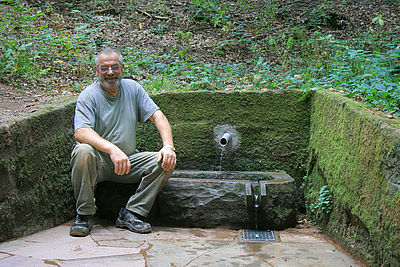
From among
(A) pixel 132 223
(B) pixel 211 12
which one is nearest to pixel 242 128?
(A) pixel 132 223

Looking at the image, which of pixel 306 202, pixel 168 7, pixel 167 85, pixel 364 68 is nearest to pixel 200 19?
pixel 168 7

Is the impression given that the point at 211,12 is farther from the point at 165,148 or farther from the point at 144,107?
the point at 165,148

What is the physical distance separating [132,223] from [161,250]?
63cm

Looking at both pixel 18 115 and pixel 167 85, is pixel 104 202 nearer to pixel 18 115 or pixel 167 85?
pixel 18 115

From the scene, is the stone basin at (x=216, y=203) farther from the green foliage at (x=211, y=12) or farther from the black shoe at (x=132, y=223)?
the green foliage at (x=211, y=12)

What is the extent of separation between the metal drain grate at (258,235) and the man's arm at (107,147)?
1.21 metres

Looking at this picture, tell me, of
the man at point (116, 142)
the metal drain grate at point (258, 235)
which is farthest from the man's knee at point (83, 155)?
the metal drain grate at point (258, 235)

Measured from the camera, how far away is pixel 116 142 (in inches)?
132

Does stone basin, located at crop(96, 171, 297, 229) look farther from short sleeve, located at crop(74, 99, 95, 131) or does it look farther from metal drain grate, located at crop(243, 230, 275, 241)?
short sleeve, located at crop(74, 99, 95, 131)

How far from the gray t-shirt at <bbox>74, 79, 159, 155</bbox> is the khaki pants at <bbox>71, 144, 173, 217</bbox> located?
0.17 meters

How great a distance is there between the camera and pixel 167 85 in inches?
212

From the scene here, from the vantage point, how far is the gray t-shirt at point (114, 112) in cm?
332

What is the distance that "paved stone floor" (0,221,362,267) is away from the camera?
2379 millimetres

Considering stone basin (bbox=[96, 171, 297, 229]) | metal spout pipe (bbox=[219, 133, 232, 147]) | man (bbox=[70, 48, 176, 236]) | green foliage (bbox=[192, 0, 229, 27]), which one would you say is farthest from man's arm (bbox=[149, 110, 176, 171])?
green foliage (bbox=[192, 0, 229, 27])
